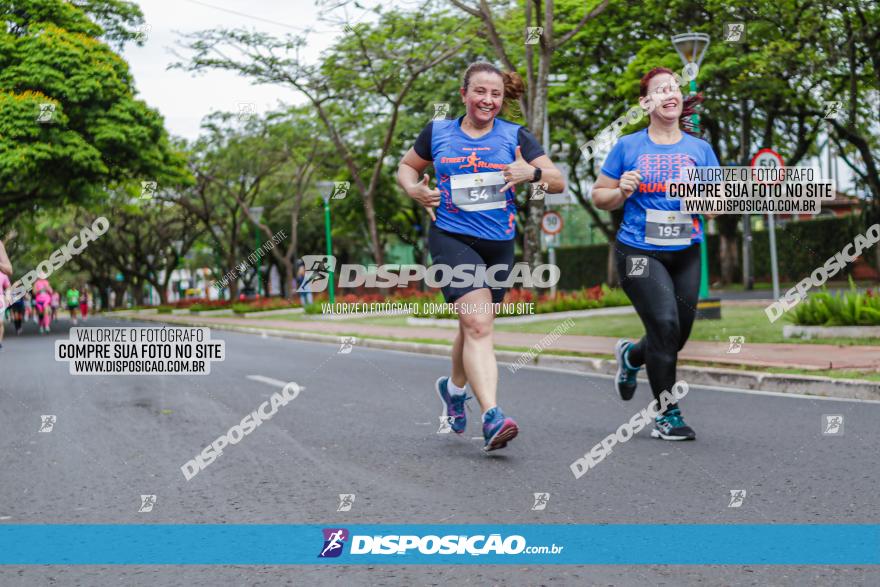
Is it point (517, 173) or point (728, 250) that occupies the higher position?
point (517, 173)

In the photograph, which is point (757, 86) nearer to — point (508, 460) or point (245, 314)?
point (245, 314)

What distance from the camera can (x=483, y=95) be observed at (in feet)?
16.5

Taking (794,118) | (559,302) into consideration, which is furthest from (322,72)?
(794,118)

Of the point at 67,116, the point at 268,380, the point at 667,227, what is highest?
the point at 67,116

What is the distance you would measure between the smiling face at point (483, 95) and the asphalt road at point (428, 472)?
1858 mm

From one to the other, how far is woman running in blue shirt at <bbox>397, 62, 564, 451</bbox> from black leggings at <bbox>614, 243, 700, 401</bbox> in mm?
836

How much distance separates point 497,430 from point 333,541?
1477mm

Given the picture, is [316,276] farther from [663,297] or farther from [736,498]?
[736,498]

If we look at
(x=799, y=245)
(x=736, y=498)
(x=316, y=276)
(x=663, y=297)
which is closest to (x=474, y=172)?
(x=663, y=297)

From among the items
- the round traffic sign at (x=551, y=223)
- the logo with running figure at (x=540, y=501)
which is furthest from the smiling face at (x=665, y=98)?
the round traffic sign at (x=551, y=223)

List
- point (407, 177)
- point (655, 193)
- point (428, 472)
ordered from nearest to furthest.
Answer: point (428, 472) → point (407, 177) → point (655, 193)

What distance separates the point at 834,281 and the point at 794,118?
18.5ft

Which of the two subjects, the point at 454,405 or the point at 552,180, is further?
the point at 454,405

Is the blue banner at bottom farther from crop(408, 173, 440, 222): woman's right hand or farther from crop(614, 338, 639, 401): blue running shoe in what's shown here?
crop(614, 338, 639, 401): blue running shoe
